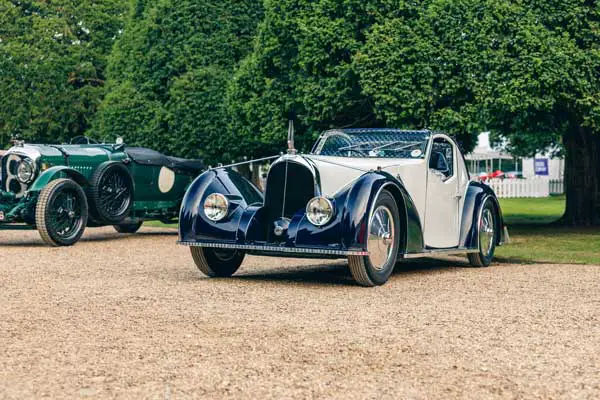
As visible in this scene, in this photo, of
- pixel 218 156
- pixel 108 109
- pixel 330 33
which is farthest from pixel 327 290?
pixel 108 109

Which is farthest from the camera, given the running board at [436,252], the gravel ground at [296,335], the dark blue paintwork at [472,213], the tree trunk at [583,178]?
the tree trunk at [583,178]

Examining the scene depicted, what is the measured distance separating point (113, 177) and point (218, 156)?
39.3 feet

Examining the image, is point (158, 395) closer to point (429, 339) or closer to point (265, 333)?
point (265, 333)

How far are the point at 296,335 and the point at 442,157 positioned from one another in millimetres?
5540

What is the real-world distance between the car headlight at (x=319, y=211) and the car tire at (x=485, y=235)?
3332 millimetres

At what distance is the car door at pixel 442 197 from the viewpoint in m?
11.0

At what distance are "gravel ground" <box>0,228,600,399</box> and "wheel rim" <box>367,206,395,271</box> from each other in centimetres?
30

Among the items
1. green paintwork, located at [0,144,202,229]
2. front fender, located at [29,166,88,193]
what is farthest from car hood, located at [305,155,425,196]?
green paintwork, located at [0,144,202,229]

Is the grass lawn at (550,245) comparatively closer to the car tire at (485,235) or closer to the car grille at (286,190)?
the car tire at (485,235)

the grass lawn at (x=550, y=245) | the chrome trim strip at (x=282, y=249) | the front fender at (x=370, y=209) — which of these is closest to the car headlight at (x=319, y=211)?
the front fender at (x=370, y=209)

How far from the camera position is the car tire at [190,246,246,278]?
407 inches

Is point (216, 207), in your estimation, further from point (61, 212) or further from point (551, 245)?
point (551, 245)

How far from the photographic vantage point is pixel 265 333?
6691 mm

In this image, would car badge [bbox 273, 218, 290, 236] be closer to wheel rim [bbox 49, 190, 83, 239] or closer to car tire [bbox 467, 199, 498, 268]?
car tire [bbox 467, 199, 498, 268]
